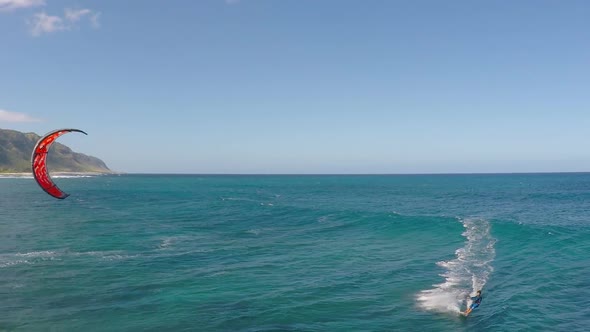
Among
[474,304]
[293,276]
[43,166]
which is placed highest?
[43,166]

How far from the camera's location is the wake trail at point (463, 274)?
25969mm

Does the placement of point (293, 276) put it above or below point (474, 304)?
below

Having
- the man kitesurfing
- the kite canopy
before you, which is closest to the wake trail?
the man kitesurfing

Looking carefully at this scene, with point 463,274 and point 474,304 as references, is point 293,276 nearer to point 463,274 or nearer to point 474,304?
point 474,304

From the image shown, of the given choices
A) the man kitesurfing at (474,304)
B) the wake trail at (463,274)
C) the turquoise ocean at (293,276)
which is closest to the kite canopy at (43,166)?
A: the turquoise ocean at (293,276)

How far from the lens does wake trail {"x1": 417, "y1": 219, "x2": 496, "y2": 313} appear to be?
26.0 meters

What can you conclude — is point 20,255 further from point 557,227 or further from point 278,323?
point 557,227

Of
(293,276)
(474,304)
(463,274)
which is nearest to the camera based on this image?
(474,304)

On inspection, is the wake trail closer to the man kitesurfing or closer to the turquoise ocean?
the turquoise ocean

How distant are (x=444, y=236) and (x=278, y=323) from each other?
110 feet

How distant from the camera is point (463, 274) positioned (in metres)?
33.2

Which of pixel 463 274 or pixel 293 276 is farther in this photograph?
pixel 463 274

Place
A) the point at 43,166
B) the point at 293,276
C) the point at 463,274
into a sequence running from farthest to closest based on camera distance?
the point at 463,274
the point at 293,276
the point at 43,166

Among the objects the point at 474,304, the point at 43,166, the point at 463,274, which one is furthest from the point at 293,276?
the point at 43,166
